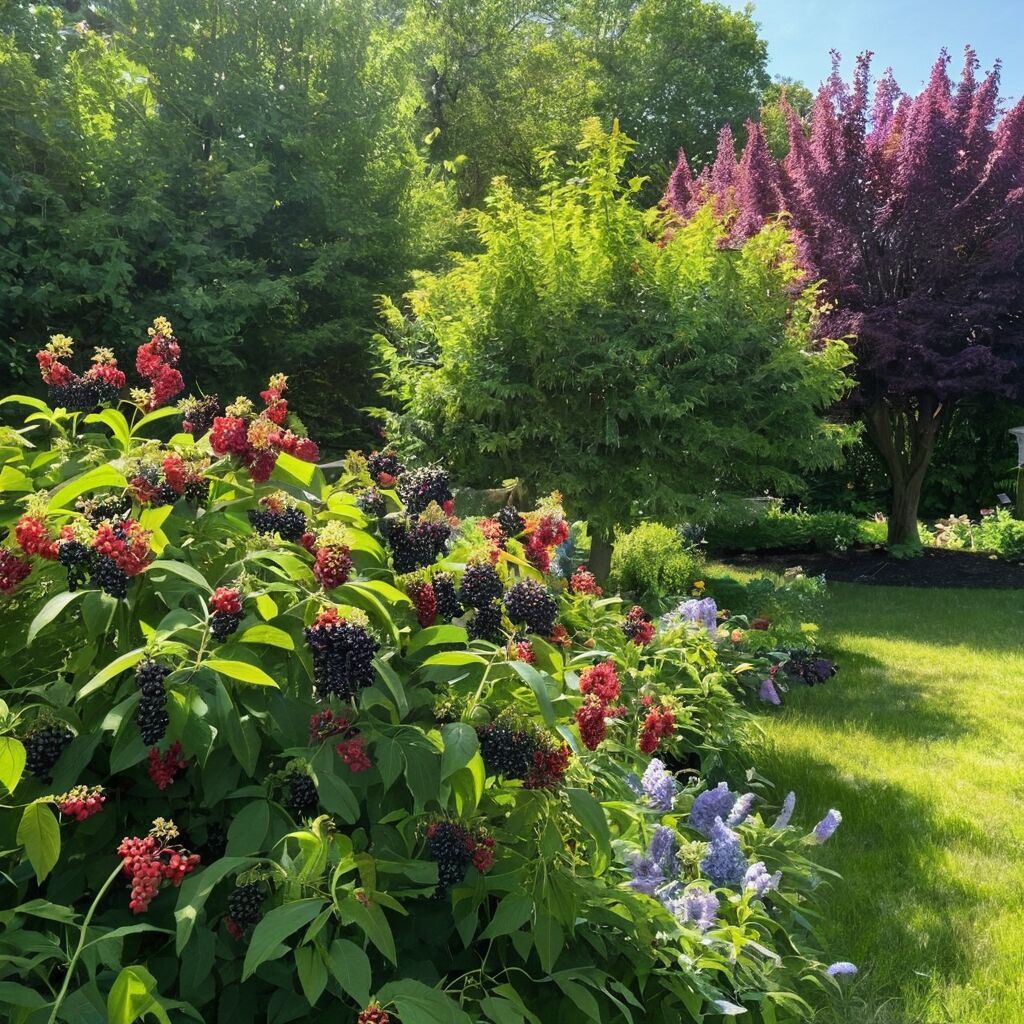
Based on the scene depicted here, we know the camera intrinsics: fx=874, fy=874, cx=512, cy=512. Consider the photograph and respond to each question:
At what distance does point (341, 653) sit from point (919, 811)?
11.4ft

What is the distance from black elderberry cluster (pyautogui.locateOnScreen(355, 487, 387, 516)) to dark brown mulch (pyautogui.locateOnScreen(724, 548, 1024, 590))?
9.26 meters

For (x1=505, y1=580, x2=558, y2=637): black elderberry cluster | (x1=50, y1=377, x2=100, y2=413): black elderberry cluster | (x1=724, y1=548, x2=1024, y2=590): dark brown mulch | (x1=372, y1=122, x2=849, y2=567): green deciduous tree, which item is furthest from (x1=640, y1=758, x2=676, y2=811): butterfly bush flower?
(x1=724, y1=548, x2=1024, y2=590): dark brown mulch

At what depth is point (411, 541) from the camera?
1617 millimetres

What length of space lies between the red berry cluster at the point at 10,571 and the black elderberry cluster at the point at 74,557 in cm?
12

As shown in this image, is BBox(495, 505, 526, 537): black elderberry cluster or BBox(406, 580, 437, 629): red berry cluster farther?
BBox(495, 505, 526, 537): black elderberry cluster

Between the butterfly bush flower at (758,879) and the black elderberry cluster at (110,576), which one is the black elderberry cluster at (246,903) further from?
the butterfly bush flower at (758,879)

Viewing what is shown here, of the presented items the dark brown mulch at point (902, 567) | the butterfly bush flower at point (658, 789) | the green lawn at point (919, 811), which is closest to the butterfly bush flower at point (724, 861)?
the butterfly bush flower at point (658, 789)

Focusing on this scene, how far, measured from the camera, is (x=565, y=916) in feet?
4.29

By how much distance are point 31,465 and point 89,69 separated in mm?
8786

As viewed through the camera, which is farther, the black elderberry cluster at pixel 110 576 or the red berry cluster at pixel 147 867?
the black elderberry cluster at pixel 110 576

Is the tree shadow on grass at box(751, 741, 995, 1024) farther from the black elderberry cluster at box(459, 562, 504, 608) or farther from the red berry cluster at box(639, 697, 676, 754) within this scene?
the black elderberry cluster at box(459, 562, 504, 608)

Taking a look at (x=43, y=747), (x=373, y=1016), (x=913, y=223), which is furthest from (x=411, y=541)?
(x=913, y=223)

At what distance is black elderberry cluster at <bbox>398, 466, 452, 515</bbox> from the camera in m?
1.85

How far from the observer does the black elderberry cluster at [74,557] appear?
1.26m
